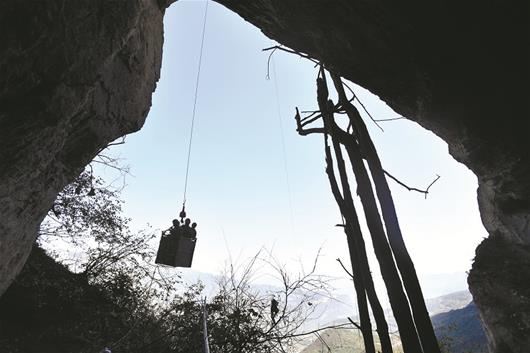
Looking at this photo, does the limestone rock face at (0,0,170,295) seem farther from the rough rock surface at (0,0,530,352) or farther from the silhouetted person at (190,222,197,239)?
the silhouetted person at (190,222,197,239)

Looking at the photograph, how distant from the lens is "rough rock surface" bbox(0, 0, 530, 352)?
3021mm

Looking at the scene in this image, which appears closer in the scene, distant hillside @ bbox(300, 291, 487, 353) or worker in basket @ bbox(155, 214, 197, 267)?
worker in basket @ bbox(155, 214, 197, 267)

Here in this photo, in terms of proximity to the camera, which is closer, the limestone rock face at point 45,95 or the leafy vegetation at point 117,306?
the limestone rock face at point 45,95

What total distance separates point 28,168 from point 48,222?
725 cm

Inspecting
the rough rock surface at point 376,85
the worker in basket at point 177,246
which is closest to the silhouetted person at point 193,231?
the worker in basket at point 177,246

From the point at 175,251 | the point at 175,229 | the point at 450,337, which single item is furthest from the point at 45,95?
the point at 450,337

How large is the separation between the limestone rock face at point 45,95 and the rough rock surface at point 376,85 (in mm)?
12

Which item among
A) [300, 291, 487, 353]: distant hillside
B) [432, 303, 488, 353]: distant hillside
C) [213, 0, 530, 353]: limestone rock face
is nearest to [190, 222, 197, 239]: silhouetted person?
[300, 291, 487, 353]: distant hillside

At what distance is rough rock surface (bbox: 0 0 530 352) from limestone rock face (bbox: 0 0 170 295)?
0.01m

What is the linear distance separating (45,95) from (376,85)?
471 cm

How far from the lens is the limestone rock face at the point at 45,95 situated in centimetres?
282

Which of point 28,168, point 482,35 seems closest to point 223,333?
point 28,168

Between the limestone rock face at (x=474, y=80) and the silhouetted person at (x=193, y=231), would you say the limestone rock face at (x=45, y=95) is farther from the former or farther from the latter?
the limestone rock face at (x=474, y=80)

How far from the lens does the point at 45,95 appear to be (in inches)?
125
